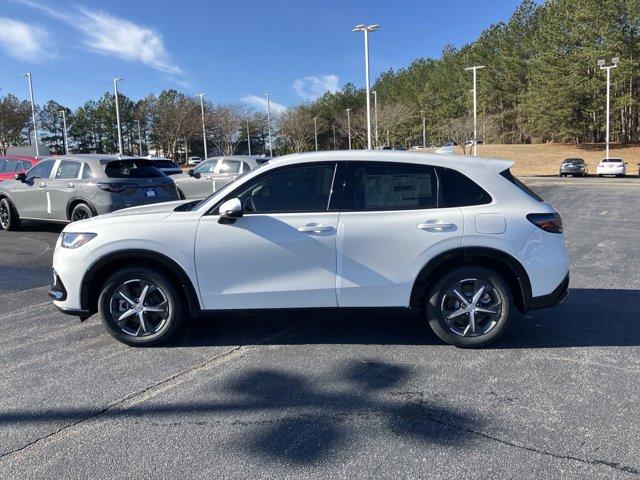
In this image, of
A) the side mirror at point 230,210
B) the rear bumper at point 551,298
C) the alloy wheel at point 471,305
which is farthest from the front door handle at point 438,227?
the side mirror at point 230,210

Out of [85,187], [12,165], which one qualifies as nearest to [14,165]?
[12,165]

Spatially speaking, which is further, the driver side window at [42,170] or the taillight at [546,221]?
the driver side window at [42,170]

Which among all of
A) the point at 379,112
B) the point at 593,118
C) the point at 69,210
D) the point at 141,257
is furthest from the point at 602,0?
the point at 141,257

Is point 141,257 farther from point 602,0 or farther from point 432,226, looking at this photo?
point 602,0

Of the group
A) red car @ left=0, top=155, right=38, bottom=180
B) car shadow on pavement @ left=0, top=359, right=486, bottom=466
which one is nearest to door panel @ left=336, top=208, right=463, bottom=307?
car shadow on pavement @ left=0, top=359, right=486, bottom=466

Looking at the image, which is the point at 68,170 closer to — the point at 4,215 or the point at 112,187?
the point at 112,187

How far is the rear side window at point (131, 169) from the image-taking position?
10172 mm

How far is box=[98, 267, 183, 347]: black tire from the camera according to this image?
4523mm

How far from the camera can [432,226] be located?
4320 mm

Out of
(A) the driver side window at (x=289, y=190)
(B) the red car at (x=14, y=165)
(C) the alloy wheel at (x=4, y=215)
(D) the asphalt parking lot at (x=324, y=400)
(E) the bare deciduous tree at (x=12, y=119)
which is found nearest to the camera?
(D) the asphalt parking lot at (x=324, y=400)

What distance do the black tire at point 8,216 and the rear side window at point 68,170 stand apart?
179 cm

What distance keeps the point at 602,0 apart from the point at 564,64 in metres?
6.26

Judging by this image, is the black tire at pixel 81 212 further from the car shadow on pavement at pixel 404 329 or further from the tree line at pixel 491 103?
the tree line at pixel 491 103

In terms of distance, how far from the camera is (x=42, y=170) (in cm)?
1102
